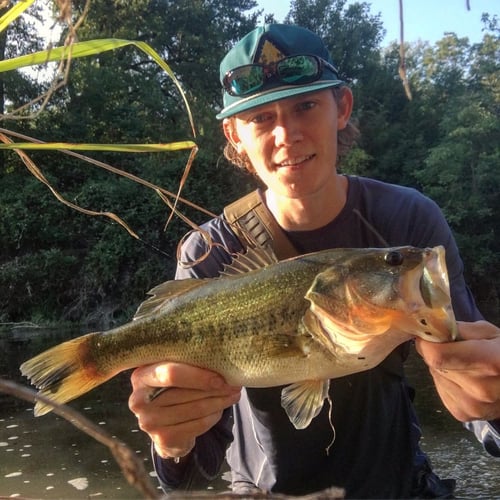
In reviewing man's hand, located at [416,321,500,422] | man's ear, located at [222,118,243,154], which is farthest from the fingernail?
man's ear, located at [222,118,243,154]

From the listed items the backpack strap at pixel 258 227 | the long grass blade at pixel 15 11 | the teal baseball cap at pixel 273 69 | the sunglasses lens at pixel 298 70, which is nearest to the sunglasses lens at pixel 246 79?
the teal baseball cap at pixel 273 69

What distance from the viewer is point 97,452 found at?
6562 millimetres

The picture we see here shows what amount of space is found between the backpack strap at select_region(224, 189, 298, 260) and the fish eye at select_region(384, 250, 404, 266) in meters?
0.97

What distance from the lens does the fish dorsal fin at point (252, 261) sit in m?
2.26

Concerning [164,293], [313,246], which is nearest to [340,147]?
[313,246]

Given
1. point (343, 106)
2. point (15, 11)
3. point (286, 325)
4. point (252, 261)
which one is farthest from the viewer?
point (343, 106)

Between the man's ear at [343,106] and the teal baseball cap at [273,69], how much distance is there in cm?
21

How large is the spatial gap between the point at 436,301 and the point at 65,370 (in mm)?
1351

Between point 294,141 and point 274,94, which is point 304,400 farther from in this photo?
point 274,94

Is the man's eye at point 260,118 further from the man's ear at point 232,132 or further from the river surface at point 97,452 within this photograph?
the river surface at point 97,452

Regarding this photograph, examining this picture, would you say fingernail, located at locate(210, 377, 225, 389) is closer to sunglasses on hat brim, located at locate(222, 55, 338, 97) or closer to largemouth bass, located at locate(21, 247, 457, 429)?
largemouth bass, located at locate(21, 247, 457, 429)

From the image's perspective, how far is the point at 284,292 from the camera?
2.02 m

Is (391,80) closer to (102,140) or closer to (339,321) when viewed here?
(102,140)

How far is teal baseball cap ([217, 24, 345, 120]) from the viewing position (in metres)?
2.88
